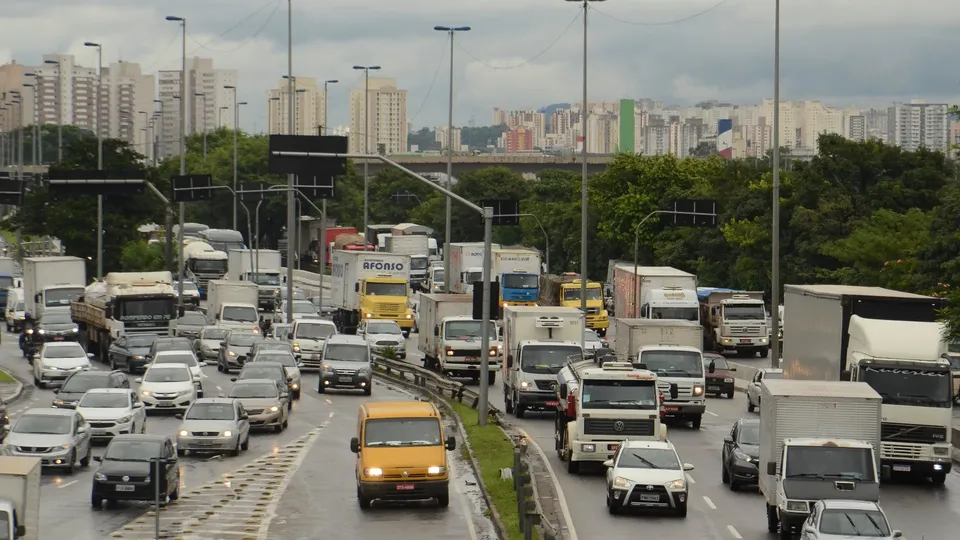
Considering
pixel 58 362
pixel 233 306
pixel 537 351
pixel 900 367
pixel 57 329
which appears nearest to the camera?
pixel 900 367

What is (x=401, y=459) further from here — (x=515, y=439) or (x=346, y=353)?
(x=346, y=353)

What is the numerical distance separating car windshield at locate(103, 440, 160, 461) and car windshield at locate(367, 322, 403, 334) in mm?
36440

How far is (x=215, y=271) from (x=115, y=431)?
70275mm

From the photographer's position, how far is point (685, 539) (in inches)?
1038

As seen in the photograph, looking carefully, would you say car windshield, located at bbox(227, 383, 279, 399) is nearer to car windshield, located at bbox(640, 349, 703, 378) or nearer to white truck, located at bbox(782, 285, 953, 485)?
car windshield, located at bbox(640, 349, 703, 378)

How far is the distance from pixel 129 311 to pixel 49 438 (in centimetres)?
3051

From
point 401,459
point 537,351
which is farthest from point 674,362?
point 401,459

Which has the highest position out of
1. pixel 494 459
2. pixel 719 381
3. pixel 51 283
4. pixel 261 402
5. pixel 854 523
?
pixel 51 283

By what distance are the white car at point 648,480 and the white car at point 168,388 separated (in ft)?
70.3

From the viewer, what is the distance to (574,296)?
3273 inches

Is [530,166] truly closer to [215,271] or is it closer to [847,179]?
[215,271]

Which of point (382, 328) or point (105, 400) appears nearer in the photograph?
point (105, 400)

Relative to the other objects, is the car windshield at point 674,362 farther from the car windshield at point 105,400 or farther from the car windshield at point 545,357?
the car windshield at point 105,400

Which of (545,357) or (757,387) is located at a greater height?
(545,357)
